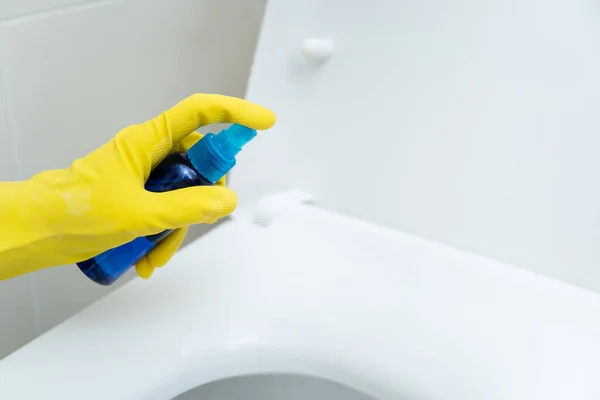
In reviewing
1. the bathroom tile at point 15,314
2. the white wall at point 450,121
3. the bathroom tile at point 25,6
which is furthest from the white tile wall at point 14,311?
the white wall at point 450,121

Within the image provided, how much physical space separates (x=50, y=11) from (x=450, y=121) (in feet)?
1.08

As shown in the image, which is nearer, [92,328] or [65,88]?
[92,328]

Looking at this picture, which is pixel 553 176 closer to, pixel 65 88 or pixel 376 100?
pixel 376 100

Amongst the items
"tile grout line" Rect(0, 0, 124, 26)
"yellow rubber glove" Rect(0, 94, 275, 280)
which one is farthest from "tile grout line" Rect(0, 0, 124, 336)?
"yellow rubber glove" Rect(0, 94, 275, 280)

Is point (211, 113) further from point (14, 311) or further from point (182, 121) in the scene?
point (14, 311)

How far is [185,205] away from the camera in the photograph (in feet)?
1.24

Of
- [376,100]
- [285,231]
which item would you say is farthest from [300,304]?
[376,100]

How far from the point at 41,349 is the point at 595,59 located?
0.43 metres

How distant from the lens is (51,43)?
1.71 ft

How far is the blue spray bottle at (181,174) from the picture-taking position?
0.40m

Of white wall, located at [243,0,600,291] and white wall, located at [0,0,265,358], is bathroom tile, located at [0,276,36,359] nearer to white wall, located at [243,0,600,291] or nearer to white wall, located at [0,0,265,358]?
white wall, located at [0,0,265,358]

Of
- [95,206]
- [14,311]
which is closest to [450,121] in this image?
[95,206]

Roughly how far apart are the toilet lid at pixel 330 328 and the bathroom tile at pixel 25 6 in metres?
0.22

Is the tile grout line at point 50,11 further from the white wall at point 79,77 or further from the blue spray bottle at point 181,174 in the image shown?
the blue spray bottle at point 181,174
